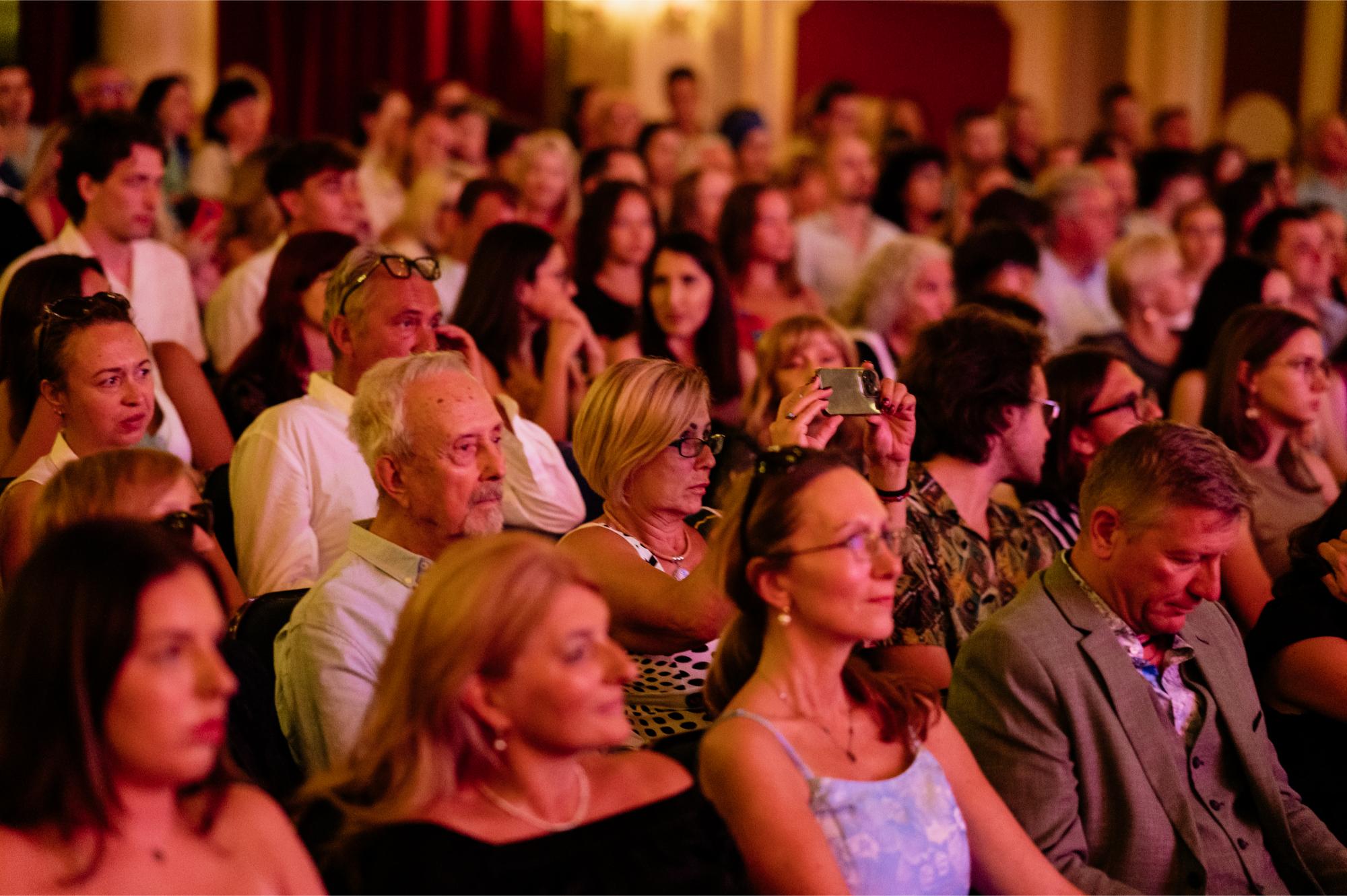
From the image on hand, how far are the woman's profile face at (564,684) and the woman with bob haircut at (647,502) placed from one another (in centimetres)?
79

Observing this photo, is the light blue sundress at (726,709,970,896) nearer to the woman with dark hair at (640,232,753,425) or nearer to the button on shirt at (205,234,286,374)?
the woman with dark hair at (640,232,753,425)

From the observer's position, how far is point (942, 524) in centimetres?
313

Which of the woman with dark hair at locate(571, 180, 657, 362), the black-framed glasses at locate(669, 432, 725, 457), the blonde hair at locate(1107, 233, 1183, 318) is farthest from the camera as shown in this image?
the blonde hair at locate(1107, 233, 1183, 318)

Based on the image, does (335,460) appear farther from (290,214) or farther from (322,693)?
(290,214)

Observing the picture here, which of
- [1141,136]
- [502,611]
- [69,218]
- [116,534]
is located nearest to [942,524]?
[502,611]

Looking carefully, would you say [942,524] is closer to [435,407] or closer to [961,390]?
[961,390]

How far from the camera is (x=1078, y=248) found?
6645 millimetres

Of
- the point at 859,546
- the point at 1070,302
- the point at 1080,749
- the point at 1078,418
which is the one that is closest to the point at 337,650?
the point at 859,546

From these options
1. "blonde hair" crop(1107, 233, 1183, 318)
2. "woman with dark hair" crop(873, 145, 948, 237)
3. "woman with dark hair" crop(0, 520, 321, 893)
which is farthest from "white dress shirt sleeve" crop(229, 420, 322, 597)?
"woman with dark hair" crop(873, 145, 948, 237)

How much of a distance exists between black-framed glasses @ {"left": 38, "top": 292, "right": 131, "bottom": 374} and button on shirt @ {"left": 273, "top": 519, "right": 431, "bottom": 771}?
2.89 feet

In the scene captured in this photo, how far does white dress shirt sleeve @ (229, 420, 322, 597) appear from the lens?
10.5 ft

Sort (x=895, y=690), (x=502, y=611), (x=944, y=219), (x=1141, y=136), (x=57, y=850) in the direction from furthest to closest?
(x=1141, y=136) < (x=944, y=219) < (x=895, y=690) < (x=502, y=611) < (x=57, y=850)

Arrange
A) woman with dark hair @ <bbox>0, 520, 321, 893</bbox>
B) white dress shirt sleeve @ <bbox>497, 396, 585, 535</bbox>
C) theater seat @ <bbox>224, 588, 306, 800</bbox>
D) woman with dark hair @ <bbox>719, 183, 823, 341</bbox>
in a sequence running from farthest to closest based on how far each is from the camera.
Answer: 1. woman with dark hair @ <bbox>719, 183, 823, 341</bbox>
2. white dress shirt sleeve @ <bbox>497, 396, 585, 535</bbox>
3. theater seat @ <bbox>224, 588, 306, 800</bbox>
4. woman with dark hair @ <bbox>0, 520, 321, 893</bbox>

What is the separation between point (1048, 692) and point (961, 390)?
2.95 ft
